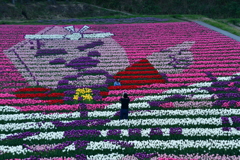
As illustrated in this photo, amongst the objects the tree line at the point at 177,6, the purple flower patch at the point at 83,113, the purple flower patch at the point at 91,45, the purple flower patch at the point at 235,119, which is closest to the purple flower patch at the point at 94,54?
the purple flower patch at the point at 91,45

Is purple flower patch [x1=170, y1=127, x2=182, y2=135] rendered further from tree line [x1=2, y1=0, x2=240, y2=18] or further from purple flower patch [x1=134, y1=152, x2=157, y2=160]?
tree line [x1=2, y1=0, x2=240, y2=18]

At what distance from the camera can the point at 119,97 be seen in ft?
42.3

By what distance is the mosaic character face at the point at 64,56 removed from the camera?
53.3 ft

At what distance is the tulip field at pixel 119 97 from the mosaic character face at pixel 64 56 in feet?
0.26

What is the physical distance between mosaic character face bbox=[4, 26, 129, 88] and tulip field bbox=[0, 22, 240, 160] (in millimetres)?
79

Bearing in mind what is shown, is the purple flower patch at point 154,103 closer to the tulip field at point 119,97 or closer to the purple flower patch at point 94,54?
the tulip field at point 119,97

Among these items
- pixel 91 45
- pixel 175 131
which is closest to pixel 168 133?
pixel 175 131

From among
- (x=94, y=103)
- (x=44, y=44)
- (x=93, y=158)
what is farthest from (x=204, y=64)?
(x=44, y=44)

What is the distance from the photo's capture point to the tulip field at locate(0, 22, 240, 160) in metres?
8.83

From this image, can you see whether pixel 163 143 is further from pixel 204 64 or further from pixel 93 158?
pixel 204 64

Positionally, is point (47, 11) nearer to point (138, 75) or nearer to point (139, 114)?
point (138, 75)

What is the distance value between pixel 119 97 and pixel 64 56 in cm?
893

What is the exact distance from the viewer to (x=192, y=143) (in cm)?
892

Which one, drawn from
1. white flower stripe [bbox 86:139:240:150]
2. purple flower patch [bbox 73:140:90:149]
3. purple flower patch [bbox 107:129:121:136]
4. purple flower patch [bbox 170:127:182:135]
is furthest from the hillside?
purple flower patch [bbox 170:127:182:135]
